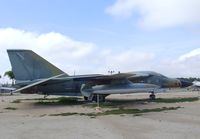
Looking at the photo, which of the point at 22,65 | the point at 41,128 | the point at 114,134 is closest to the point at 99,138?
the point at 114,134

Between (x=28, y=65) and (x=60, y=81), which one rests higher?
(x=28, y=65)

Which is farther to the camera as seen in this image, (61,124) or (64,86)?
(64,86)

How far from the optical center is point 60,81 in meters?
32.0

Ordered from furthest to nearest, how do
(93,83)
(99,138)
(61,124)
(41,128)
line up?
(93,83) < (61,124) < (41,128) < (99,138)

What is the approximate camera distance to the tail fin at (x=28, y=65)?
31234 millimetres

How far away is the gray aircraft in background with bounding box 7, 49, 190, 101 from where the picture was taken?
1235 inches

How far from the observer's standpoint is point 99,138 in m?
11.8

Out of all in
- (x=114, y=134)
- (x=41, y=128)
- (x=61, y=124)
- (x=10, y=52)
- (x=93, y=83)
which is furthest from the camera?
(x=93, y=83)

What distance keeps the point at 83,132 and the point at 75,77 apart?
19.7 meters

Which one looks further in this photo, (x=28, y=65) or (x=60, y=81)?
(x=60, y=81)

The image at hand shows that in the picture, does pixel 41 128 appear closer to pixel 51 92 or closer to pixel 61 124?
pixel 61 124

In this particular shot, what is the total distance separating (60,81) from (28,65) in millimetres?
2979

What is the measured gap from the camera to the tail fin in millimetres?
31234

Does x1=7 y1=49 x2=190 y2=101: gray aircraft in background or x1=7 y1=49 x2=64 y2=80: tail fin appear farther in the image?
x1=7 y1=49 x2=190 y2=101: gray aircraft in background
